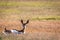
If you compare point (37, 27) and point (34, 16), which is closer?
point (37, 27)

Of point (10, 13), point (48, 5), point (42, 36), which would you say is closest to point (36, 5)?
point (48, 5)

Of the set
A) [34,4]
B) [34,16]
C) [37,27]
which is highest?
[37,27]

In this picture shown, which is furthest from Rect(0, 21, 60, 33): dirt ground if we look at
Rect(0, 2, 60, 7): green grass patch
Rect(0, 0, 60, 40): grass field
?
Rect(0, 2, 60, 7): green grass patch

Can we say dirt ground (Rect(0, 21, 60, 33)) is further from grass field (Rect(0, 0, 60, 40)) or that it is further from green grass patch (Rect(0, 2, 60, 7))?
green grass patch (Rect(0, 2, 60, 7))

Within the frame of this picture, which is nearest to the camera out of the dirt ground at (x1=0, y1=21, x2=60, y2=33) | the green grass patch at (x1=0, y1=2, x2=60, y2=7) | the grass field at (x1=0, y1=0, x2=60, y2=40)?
the grass field at (x1=0, y1=0, x2=60, y2=40)

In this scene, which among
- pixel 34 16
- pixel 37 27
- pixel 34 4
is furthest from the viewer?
pixel 34 4

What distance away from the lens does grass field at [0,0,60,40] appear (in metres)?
17.2

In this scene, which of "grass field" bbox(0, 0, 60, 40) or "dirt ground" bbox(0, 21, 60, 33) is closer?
"grass field" bbox(0, 0, 60, 40)

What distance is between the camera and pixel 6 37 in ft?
46.9

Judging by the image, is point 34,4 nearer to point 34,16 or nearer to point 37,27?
point 34,16

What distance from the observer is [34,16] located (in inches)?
977

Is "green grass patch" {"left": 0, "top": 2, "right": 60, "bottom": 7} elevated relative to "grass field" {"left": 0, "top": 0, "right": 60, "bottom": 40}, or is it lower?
lower

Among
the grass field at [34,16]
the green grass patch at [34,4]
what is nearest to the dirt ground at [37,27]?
the grass field at [34,16]

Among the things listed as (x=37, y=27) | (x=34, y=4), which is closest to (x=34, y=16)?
(x=37, y=27)
